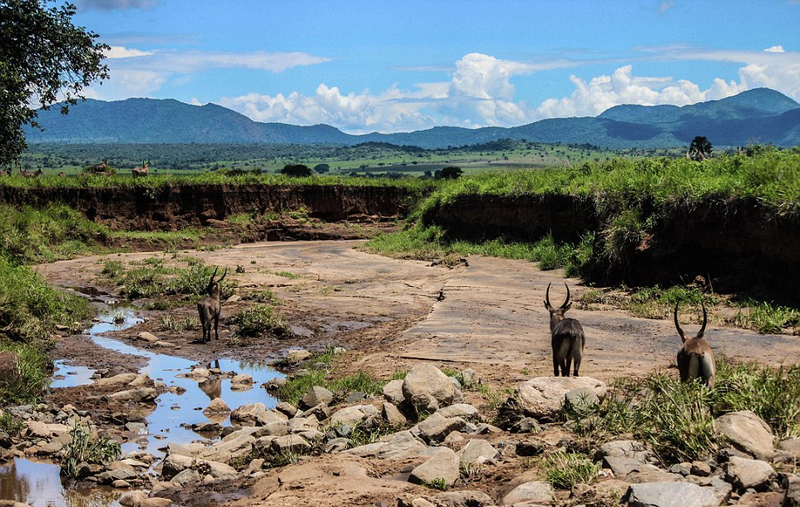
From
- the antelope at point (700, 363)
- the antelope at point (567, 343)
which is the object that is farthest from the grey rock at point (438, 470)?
the antelope at point (567, 343)

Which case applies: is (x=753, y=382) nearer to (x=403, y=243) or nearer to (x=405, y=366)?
(x=405, y=366)

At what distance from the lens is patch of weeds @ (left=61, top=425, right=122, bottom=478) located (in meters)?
9.01

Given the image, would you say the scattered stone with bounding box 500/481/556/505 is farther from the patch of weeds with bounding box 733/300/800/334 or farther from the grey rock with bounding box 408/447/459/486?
the patch of weeds with bounding box 733/300/800/334

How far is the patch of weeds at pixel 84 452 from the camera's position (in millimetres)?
9015

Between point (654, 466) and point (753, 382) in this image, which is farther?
point (753, 382)

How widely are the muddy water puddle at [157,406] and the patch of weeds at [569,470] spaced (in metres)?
4.26

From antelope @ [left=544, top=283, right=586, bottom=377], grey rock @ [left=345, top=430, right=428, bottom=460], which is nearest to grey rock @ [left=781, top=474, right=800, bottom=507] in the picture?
grey rock @ [left=345, top=430, right=428, bottom=460]

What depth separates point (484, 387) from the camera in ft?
35.0

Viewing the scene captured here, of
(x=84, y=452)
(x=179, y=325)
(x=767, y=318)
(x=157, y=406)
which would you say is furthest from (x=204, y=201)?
(x=84, y=452)

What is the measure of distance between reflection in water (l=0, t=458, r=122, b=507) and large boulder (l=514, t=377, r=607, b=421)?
4157 millimetres

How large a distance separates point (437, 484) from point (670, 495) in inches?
86.0

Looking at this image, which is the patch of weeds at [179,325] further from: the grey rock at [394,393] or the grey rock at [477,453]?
the grey rock at [477,453]

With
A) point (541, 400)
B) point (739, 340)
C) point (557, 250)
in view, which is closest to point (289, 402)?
point (541, 400)

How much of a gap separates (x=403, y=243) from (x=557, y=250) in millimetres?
10632
